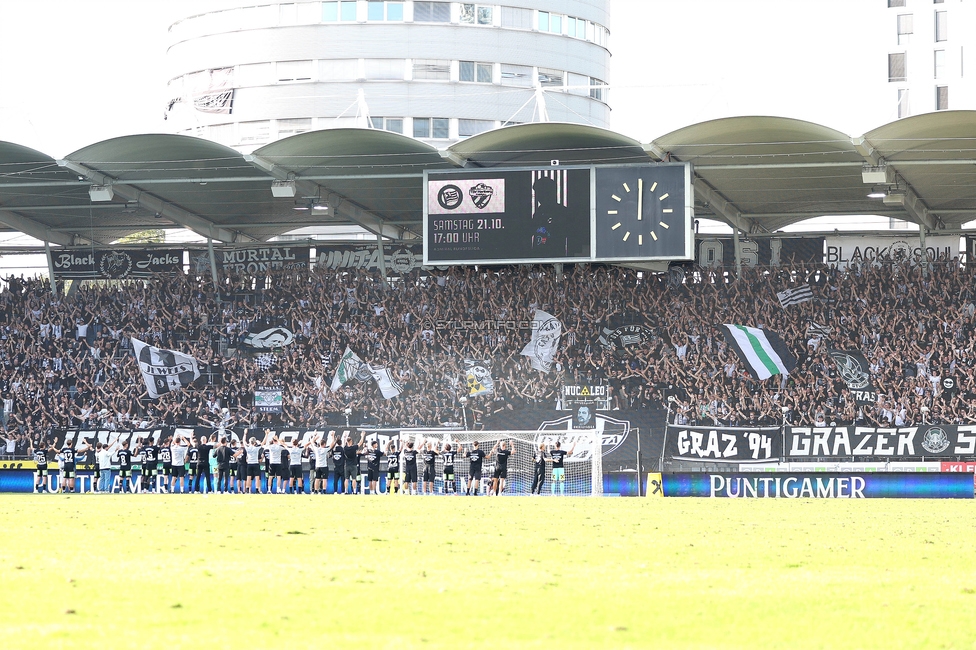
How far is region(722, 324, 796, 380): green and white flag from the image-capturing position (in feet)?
116

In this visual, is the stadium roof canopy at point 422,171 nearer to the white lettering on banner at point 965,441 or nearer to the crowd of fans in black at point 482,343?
the crowd of fans in black at point 482,343

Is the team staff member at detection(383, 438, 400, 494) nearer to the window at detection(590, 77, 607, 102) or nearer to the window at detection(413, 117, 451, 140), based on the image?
the window at detection(413, 117, 451, 140)

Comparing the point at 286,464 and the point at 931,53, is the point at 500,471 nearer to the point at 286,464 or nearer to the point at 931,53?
the point at 286,464

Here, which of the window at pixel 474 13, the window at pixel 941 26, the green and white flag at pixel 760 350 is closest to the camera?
the green and white flag at pixel 760 350

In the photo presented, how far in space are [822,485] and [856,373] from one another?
22.1ft

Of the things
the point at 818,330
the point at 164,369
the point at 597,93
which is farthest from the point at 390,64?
the point at 818,330

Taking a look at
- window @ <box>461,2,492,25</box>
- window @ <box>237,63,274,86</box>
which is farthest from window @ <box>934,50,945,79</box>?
window @ <box>237,63,274,86</box>

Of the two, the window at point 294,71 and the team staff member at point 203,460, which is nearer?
the team staff member at point 203,460

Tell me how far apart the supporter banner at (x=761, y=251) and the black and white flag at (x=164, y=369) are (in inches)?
662

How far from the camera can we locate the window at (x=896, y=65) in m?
83.5

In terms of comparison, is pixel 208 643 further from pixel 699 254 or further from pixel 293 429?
pixel 699 254

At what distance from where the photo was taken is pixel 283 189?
3428 cm

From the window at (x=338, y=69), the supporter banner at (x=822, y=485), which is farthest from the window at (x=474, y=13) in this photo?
the supporter banner at (x=822, y=485)

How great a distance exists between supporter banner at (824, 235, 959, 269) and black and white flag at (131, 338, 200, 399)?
2083 cm
